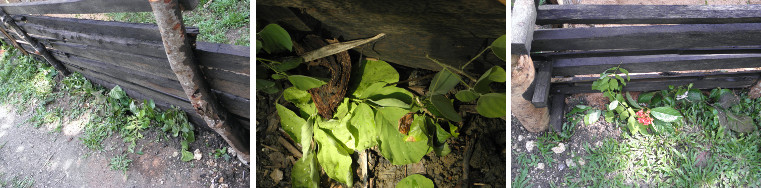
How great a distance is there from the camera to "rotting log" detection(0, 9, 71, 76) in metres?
2.87

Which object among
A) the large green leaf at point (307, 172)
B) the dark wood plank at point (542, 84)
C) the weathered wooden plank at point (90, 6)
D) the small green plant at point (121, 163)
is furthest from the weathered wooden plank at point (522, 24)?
the small green plant at point (121, 163)

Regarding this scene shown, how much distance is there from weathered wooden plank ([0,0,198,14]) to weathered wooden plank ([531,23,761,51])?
4.49 feet

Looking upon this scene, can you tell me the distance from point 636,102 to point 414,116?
2.42 metres

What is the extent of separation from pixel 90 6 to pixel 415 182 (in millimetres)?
1731

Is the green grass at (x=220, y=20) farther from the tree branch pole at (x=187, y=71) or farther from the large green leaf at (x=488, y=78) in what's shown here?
the large green leaf at (x=488, y=78)

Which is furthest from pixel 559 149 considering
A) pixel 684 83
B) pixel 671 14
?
pixel 671 14

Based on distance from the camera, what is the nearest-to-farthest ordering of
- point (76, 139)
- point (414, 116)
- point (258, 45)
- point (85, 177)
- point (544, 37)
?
point (414, 116) < point (258, 45) < point (544, 37) < point (85, 177) < point (76, 139)

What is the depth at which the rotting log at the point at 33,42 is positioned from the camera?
2873 mm

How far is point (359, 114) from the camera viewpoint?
81 cm

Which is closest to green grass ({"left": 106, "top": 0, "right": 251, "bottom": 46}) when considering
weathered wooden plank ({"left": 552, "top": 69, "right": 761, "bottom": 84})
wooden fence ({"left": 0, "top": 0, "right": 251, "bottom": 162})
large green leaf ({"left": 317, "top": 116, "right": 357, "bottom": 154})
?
wooden fence ({"left": 0, "top": 0, "right": 251, "bottom": 162})

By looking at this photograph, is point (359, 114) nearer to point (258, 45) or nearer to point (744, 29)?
point (258, 45)

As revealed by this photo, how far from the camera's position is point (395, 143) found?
2.57ft

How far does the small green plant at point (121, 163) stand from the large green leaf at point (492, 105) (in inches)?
103

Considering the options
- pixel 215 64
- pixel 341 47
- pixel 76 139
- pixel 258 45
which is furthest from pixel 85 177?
pixel 341 47
